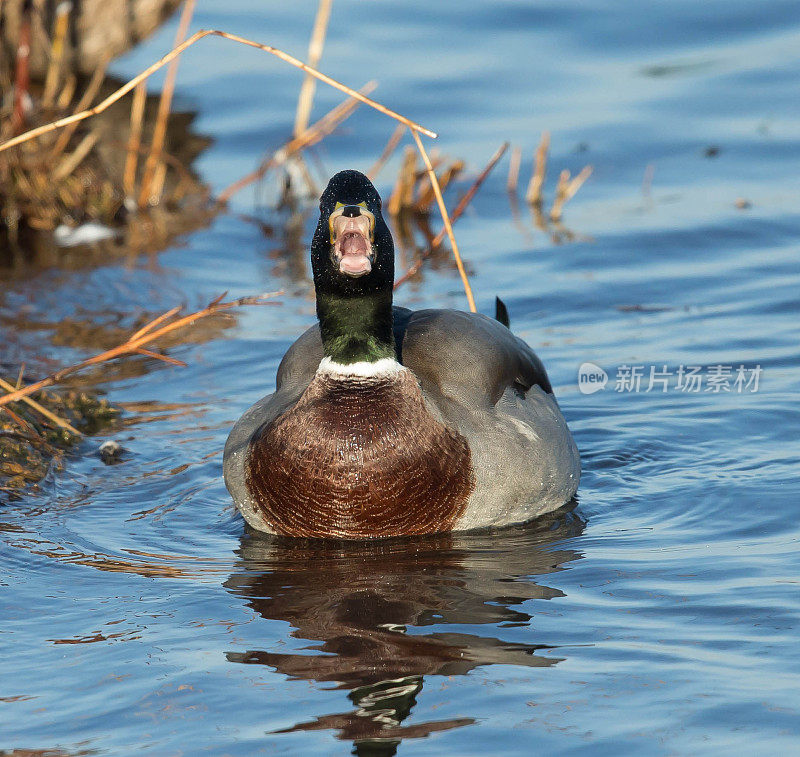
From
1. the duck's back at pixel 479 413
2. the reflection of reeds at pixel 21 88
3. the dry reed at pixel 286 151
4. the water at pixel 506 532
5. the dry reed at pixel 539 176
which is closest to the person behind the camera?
the water at pixel 506 532

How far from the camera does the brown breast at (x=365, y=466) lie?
17.9 ft

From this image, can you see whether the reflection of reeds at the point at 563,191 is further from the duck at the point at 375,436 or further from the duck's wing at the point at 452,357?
the duck at the point at 375,436

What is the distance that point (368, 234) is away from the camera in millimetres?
5199

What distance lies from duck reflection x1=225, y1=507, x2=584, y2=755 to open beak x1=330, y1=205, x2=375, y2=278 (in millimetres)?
1095

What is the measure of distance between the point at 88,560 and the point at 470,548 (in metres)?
1.44

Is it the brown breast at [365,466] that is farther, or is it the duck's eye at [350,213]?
the brown breast at [365,466]

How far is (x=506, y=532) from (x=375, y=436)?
677 mm

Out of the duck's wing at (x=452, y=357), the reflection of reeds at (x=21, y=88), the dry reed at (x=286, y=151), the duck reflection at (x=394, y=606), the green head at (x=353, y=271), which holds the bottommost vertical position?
the duck reflection at (x=394, y=606)

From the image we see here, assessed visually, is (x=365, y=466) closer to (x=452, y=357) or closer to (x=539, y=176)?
(x=452, y=357)

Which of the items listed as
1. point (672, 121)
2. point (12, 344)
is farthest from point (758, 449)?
point (672, 121)

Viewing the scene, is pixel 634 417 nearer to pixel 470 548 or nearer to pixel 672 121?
pixel 470 548

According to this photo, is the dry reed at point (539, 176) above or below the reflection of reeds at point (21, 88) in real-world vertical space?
below

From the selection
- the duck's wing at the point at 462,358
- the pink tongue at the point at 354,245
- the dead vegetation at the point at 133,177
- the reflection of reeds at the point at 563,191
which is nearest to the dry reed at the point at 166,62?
the pink tongue at the point at 354,245

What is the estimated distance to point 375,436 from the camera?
5.47m
